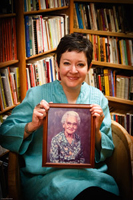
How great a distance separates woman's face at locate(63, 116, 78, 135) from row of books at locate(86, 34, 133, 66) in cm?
174

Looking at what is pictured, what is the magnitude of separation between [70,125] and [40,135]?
29cm

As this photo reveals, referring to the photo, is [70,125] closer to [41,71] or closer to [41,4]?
[41,71]

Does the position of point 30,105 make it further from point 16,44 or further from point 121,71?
point 121,71

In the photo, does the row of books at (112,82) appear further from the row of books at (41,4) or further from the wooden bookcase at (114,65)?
the row of books at (41,4)

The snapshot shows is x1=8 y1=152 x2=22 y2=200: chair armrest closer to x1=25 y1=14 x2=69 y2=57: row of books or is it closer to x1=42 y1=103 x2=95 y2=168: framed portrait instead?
x1=42 y1=103 x2=95 y2=168: framed portrait

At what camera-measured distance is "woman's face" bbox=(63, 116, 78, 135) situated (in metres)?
1.34

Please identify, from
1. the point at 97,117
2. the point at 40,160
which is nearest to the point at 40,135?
the point at 40,160

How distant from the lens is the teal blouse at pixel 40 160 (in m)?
1.33

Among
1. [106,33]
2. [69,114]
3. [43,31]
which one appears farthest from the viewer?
[106,33]

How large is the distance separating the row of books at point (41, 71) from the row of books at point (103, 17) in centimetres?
60

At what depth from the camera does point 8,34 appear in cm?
212

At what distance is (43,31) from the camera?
8.52 feet

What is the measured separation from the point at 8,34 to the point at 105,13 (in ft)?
4.25

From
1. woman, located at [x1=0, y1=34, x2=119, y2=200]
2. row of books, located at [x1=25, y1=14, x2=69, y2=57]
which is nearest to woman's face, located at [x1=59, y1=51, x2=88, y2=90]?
woman, located at [x1=0, y1=34, x2=119, y2=200]
